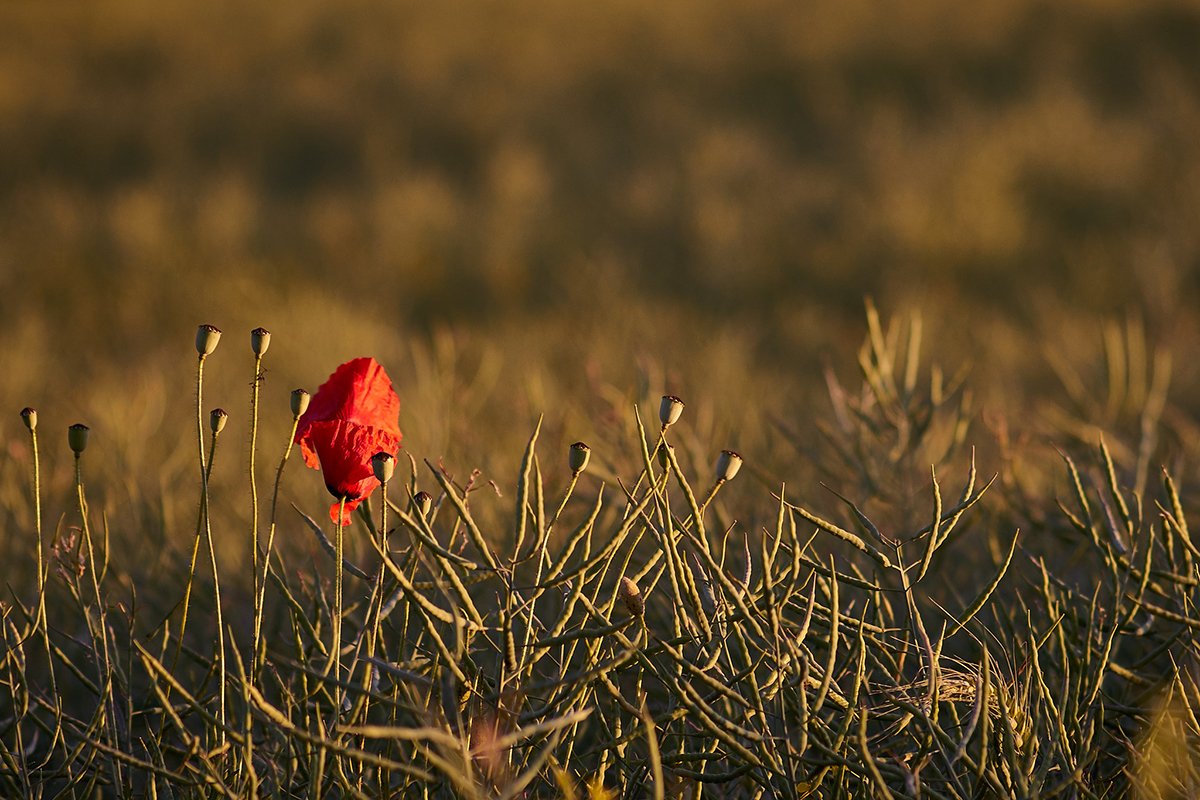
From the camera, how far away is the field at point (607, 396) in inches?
33.4

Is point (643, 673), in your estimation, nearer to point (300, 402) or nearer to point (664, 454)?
point (664, 454)

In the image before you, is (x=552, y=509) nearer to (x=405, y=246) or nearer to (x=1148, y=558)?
(x=1148, y=558)

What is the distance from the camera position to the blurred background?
3.04 meters

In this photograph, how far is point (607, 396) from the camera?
1.69m

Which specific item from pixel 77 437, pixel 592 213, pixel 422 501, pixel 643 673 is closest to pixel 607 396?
→ pixel 643 673

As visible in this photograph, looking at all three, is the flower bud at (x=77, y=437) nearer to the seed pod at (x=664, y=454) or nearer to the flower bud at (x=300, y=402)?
the flower bud at (x=300, y=402)

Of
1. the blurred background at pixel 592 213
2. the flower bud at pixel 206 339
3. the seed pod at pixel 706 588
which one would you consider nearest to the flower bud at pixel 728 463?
the seed pod at pixel 706 588

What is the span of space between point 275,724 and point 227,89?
7.68 metres

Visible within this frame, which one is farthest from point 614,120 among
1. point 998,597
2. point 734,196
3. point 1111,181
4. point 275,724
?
point 275,724

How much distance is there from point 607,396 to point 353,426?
88 centimetres

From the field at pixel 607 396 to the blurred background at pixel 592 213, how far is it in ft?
0.10

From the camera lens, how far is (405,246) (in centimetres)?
518

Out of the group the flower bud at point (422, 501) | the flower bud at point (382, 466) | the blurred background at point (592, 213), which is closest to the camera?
the flower bud at point (382, 466)

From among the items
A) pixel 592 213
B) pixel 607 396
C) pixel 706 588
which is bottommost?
pixel 592 213
